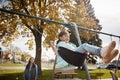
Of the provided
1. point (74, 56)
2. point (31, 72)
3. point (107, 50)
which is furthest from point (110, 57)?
point (31, 72)

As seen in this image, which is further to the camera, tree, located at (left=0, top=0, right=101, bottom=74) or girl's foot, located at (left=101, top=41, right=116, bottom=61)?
tree, located at (left=0, top=0, right=101, bottom=74)

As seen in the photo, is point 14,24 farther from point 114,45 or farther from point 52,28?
point 114,45

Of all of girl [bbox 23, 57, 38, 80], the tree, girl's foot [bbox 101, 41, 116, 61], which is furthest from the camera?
the tree

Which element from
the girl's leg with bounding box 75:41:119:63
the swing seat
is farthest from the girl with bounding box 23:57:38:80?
the girl's leg with bounding box 75:41:119:63

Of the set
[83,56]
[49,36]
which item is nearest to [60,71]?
[83,56]

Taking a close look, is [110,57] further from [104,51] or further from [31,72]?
[31,72]

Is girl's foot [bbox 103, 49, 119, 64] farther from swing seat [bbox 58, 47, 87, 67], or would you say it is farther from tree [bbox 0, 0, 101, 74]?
tree [bbox 0, 0, 101, 74]

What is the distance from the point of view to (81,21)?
73.0ft

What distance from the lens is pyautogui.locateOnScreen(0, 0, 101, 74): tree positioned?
20500 millimetres

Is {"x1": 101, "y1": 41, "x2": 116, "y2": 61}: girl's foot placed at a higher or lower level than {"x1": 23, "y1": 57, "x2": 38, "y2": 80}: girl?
higher

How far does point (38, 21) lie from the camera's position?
20281 millimetres

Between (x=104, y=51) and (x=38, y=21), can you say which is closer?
(x=104, y=51)

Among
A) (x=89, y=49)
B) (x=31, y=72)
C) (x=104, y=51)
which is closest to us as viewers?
(x=104, y=51)

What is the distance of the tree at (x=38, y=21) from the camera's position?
2050 centimetres
